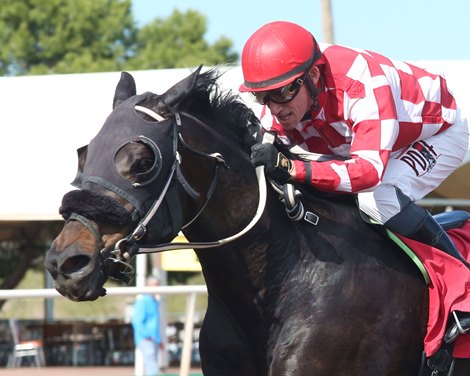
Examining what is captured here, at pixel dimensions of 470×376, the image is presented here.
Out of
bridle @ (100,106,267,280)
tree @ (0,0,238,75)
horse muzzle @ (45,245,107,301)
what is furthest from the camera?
tree @ (0,0,238,75)

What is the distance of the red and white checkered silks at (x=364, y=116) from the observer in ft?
12.1

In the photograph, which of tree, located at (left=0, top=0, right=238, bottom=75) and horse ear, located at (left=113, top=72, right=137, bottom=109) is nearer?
horse ear, located at (left=113, top=72, right=137, bottom=109)

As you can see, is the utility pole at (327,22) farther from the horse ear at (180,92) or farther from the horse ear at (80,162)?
the horse ear at (80,162)

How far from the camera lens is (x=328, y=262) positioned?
148 inches

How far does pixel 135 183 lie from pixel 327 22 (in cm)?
956

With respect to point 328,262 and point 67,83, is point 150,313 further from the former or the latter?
point 328,262

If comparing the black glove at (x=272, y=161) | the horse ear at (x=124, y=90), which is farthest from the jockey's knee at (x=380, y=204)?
the horse ear at (x=124, y=90)

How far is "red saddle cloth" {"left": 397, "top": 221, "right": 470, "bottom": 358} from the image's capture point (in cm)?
377

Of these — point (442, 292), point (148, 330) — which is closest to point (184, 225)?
point (442, 292)

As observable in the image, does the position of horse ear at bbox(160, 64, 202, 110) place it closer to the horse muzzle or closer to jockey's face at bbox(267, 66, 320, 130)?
jockey's face at bbox(267, 66, 320, 130)

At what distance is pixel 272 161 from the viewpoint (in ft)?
12.0

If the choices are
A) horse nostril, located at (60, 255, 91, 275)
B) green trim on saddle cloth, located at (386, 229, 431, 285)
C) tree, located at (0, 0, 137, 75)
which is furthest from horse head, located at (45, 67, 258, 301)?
tree, located at (0, 0, 137, 75)

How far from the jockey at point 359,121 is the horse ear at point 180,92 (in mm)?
281

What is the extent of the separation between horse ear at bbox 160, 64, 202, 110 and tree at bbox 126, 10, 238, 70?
27.1m
